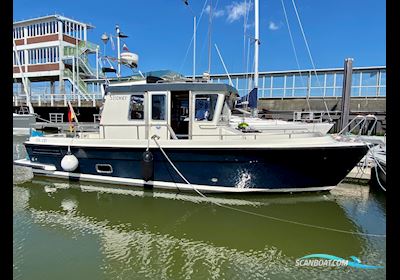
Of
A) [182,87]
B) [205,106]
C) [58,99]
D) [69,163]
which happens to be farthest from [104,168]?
[58,99]

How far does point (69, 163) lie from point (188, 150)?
3.34 metres

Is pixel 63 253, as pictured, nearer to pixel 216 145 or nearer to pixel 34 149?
pixel 216 145

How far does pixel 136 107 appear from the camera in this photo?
24.9ft

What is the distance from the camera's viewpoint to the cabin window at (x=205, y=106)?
7.25 metres

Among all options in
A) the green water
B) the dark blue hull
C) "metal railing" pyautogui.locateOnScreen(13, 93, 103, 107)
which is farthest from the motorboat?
"metal railing" pyautogui.locateOnScreen(13, 93, 103, 107)

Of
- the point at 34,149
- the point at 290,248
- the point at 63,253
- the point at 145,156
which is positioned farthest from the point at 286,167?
the point at 34,149

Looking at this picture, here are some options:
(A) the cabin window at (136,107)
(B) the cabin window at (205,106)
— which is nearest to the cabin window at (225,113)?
(B) the cabin window at (205,106)

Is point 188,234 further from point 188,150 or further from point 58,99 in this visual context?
point 58,99

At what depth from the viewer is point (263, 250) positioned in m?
4.61

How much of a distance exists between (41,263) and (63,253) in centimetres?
35

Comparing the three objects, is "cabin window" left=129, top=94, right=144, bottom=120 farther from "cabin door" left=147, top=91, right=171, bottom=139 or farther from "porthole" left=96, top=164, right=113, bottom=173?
"porthole" left=96, top=164, right=113, bottom=173

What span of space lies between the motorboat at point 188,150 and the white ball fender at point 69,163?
0.02 meters

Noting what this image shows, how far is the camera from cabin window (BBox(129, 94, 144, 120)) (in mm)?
7543

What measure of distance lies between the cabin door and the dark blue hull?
652 millimetres
